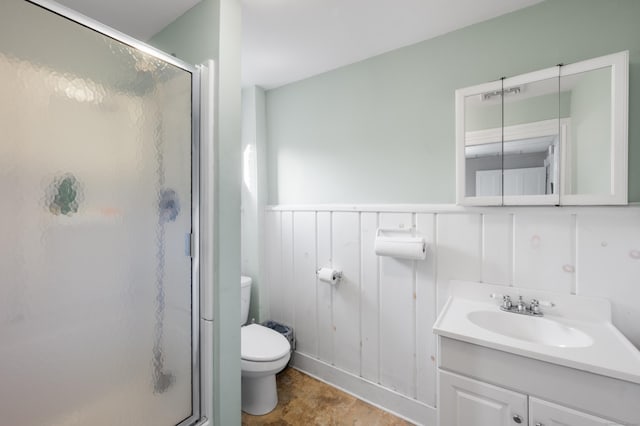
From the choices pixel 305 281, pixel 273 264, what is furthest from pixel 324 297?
pixel 273 264

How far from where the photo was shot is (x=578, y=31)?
1298mm

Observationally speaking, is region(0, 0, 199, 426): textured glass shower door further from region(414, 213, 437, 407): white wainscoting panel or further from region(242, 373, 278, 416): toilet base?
region(414, 213, 437, 407): white wainscoting panel

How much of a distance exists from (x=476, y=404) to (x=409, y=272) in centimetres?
72

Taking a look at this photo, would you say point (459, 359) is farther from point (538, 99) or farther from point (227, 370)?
point (538, 99)

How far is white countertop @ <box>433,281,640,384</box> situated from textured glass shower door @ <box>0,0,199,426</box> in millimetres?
1201

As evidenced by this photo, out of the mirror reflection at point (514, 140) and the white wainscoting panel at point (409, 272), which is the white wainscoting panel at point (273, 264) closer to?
the white wainscoting panel at point (409, 272)

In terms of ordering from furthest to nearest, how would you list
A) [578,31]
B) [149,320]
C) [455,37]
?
[455,37] → [578,31] → [149,320]

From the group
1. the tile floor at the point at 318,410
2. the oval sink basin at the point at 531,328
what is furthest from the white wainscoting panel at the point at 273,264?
the oval sink basin at the point at 531,328

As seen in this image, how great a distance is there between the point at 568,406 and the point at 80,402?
5.60ft

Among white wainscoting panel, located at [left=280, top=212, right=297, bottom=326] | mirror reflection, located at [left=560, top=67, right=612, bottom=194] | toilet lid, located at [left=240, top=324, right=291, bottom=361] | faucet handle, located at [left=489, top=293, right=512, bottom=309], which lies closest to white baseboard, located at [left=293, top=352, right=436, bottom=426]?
white wainscoting panel, located at [left=280, top=212, right=297, bottom=326]

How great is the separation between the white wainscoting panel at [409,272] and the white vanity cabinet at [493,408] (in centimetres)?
45

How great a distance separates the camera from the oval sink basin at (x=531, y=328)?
120 cm

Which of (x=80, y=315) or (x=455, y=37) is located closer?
(x=80, y=315)

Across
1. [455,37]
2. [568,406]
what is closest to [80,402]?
[568,406]
